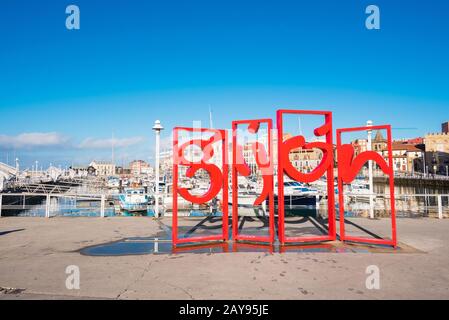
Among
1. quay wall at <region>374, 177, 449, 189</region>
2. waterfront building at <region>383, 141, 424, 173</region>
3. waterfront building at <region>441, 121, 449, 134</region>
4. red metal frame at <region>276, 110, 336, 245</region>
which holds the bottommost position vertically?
quay wall at <region>374, 177, 449, 189</region>

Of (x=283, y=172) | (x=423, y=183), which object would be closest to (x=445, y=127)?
(x=423, y=183)

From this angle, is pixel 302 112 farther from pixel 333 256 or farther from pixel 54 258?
pixel 54 258

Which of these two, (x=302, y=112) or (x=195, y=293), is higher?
(x=302, y=112)

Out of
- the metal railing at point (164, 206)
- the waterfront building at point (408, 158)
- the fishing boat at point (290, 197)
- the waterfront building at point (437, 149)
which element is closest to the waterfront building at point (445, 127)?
the waterfront building at point (408, 158)

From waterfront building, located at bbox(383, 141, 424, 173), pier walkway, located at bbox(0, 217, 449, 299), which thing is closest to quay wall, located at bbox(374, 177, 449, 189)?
waterfront building, located at bbox(383, 141, 424, 173)

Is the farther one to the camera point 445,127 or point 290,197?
point 445,127

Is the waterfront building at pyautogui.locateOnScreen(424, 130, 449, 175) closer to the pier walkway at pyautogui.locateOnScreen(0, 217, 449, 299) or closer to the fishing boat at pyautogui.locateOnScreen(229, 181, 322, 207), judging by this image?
the fishing boat at pyautogui.locateOnScreen(229, 181, 322, 207)

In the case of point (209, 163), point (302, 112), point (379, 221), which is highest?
point (302, 112)

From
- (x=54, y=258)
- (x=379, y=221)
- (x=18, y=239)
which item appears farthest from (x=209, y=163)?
(x=379, y=221)

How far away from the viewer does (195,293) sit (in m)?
5.05

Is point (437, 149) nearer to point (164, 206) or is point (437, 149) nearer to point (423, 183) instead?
point (423, 183)

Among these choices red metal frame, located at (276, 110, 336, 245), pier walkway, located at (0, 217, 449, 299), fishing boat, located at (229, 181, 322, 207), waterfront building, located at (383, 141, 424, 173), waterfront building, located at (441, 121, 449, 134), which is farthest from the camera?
waterfront building, located at (441, 121, 449, 134)

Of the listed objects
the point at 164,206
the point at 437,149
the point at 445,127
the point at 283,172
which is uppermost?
the point at 445,127
